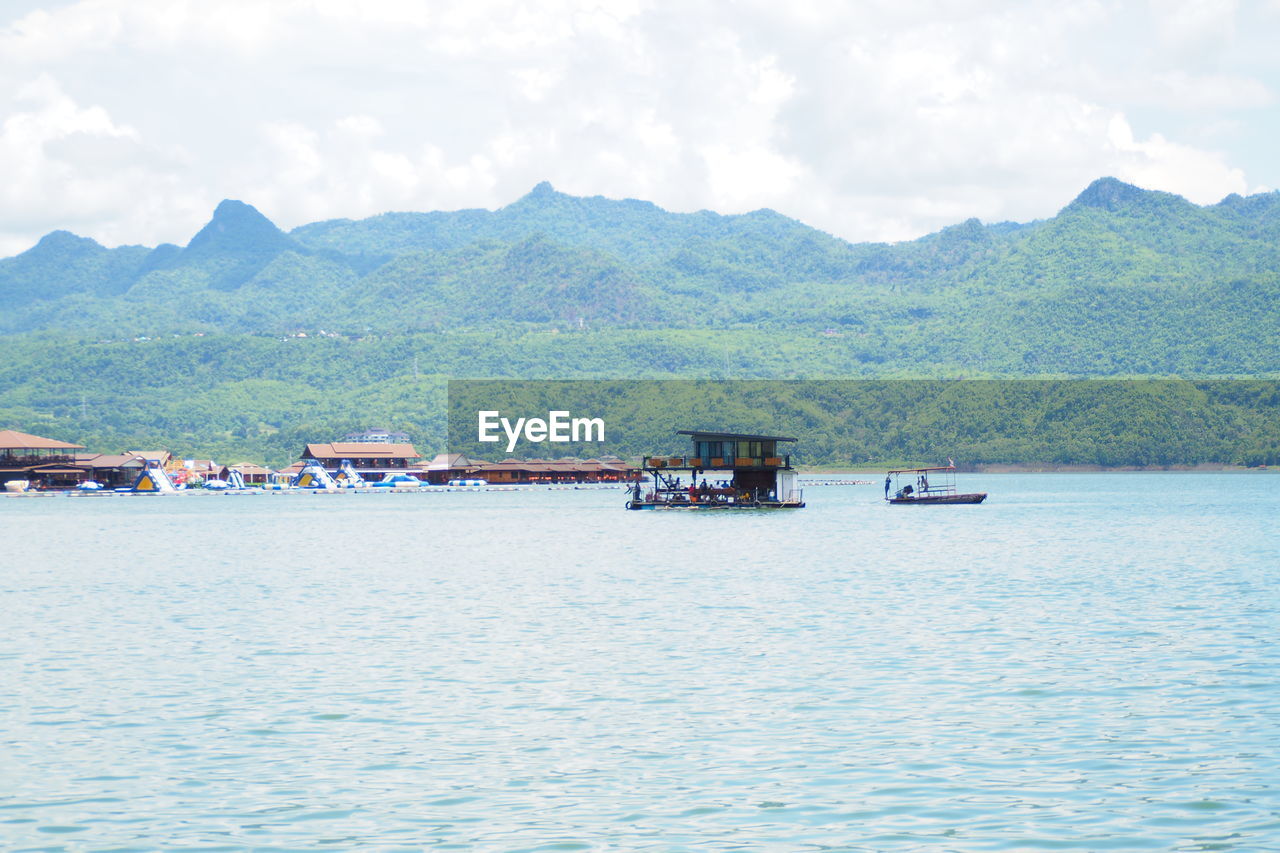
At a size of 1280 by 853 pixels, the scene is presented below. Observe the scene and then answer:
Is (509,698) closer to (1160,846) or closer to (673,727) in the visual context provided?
(673,727)

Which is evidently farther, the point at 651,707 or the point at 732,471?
the point at 732,471

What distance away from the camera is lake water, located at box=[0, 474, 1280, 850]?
62.3 feet

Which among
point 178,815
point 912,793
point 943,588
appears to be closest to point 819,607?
point 943,588

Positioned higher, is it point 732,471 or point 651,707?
point 732,471

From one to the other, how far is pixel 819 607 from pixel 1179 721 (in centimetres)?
1949

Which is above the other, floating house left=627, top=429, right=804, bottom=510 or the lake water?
floating house left=627, top=429, right=804, bottom=510

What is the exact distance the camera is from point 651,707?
88.4 ft

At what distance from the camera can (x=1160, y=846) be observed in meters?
17.5

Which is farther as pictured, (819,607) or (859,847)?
(819,607)

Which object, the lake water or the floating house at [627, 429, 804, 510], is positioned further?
the floating house at [627, 429, 804, 510]

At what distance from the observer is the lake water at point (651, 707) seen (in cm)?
1898

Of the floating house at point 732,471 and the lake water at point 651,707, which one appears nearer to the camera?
the lake water at point 651,707

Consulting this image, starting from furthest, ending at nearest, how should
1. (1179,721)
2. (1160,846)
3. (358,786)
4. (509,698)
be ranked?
(509,698) < (1179,721) < (358,786) < (1160,846)

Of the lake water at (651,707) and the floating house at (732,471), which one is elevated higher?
the floating house at (732,471)
